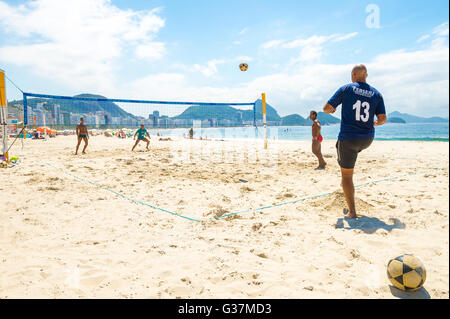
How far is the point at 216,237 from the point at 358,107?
7.29ft

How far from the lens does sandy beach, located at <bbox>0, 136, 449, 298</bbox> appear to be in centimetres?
189

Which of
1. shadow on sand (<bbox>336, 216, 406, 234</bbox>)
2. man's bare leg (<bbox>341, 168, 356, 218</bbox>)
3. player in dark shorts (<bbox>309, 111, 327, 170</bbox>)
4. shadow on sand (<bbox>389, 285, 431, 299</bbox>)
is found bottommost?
shadow on sand (<bbox>389, 285, 431, 299</bbox>)

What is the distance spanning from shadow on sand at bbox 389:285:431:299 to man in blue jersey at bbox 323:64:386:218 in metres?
1.41

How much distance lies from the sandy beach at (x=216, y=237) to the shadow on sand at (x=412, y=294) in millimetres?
11

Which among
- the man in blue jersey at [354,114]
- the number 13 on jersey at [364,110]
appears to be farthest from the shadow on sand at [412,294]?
the number 13 on jersey at [364,110]

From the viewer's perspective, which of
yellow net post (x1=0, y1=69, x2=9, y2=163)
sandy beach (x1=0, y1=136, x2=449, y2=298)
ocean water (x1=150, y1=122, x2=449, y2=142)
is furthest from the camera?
ocean water (x1=150, y1=122, x2=449, y2=142)

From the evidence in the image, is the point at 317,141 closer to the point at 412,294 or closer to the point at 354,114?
the point at 354,114

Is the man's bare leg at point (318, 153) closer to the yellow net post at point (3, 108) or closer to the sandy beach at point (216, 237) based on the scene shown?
the sandy beach at point (216, 237)

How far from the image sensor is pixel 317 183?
502 cm

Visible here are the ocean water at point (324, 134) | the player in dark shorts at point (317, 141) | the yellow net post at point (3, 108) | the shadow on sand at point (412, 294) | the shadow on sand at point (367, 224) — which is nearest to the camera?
the shadow on sand at point (412, 294)

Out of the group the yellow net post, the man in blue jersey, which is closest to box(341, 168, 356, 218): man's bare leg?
the man in blue jersey

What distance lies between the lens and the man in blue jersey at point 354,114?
118 inches

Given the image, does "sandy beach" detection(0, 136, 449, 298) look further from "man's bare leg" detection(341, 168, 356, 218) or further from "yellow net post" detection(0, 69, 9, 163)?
"yellow net post" detection(0, 69, 9, 163)
